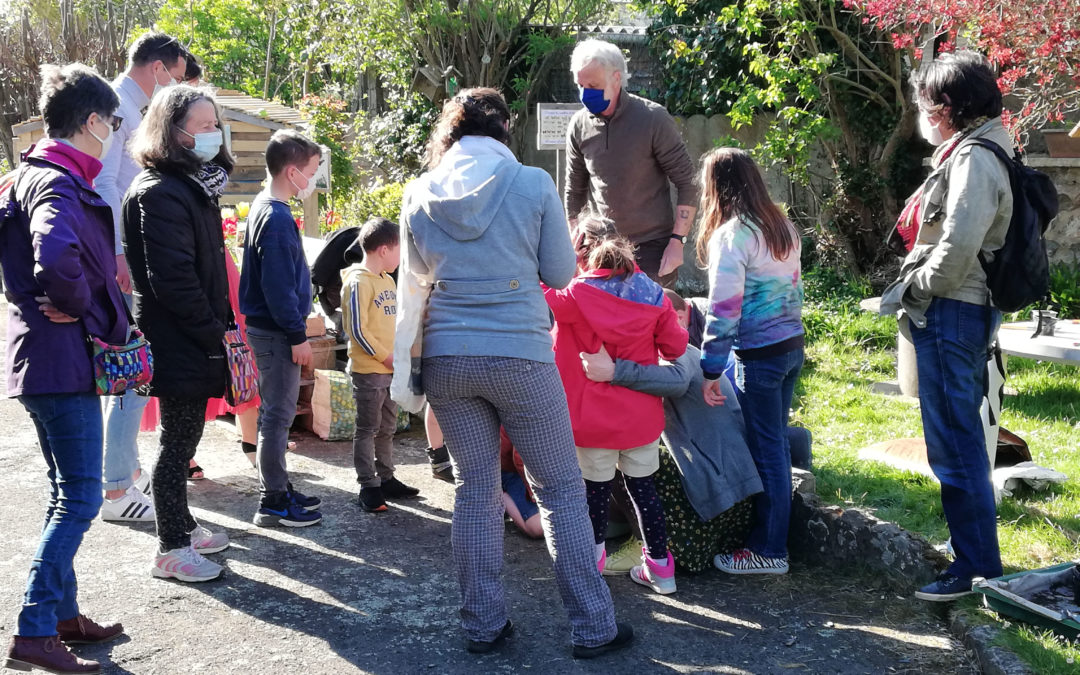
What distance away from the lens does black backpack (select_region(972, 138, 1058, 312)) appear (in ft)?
11.1

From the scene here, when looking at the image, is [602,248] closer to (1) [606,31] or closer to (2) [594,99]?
(2) [594,99]

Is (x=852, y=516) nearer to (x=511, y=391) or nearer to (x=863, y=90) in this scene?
(x=511, y=391)

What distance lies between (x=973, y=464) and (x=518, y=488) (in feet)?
6.29

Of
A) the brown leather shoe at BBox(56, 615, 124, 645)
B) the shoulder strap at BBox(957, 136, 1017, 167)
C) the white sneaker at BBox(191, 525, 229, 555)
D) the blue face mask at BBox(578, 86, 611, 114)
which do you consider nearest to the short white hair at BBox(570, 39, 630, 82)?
the blue face mask at BBox(578, 86, 611, 114)

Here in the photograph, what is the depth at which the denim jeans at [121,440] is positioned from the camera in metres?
A: 4.50

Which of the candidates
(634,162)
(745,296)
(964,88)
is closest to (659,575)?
(745,296)

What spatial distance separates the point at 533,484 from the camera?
3336 millimetres

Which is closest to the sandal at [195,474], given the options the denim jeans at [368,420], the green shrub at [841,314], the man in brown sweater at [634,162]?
the denim jeans at [368,420]

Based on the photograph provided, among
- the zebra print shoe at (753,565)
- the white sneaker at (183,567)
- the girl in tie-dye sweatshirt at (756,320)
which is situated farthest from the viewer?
the zebra print shoe at (753,565)

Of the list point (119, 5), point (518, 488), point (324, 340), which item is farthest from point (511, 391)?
point (119, 5)

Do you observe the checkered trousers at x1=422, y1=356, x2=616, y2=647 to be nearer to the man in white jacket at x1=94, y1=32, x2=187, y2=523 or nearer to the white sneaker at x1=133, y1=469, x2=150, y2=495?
the man in white jacket at x1=94, y1=32, x2=187, y2=523

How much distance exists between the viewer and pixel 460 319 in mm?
3184

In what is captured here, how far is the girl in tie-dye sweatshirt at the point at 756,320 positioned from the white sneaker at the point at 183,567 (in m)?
2.05

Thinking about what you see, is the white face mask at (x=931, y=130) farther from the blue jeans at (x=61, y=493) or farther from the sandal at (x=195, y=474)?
the sandal at (x=195, y=474)
